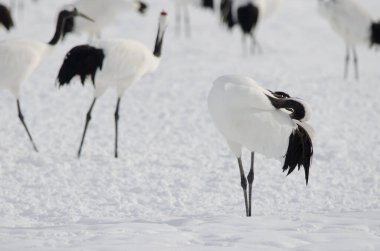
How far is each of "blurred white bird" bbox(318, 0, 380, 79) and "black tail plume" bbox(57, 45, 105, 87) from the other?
536 centimetres

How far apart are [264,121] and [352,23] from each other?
22.2 ft

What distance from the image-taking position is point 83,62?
25.7ft

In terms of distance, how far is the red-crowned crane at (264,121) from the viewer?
5.80 metres

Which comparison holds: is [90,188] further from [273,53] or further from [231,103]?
[273,53]

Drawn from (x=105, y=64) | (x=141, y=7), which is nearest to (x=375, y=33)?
(x=141, y=7)

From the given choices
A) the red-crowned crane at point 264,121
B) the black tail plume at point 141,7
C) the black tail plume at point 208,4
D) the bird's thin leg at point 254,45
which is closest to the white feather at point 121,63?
→ the red-crowned crane at point 264,121

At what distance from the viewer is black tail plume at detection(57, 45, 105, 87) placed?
7.84 meters

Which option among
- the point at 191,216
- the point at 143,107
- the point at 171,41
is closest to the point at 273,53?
the point at 171,41

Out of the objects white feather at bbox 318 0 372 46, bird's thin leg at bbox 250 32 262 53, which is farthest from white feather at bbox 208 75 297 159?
bird's thin leg at bbox 250 32 262 53

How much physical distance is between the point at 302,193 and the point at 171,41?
7533 millimetres

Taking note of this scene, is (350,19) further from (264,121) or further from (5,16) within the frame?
(264,121)

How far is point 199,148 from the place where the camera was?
28.3ft

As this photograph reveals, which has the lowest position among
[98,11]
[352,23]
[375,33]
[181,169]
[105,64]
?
[181,169]

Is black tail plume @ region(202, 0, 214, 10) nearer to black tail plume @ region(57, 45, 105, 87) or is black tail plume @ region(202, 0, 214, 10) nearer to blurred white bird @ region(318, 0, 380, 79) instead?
blurred white bird @ region(318, 0, 380, 79)
